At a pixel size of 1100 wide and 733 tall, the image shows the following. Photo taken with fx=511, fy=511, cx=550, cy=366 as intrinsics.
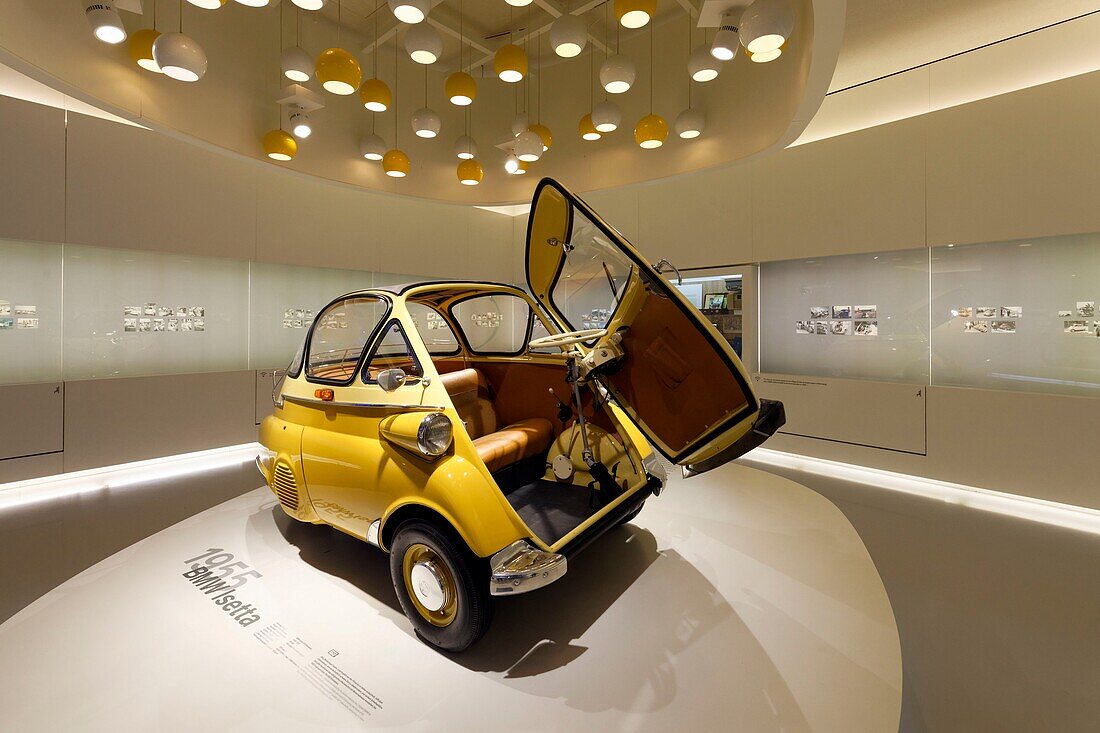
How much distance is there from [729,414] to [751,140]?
157 inches

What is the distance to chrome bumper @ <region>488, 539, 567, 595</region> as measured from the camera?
2088mm

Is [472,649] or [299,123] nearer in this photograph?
[472,649]

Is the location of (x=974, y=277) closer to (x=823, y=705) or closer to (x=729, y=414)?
(x=729, y=414)

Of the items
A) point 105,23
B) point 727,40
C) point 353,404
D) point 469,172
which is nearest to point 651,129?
point 727,40

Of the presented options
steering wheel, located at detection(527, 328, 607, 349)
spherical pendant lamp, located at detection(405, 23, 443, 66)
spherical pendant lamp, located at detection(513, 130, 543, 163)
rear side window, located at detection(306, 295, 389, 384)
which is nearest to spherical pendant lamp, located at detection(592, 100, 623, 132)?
spherical pendant lamp, located at detection(513, 130, 543, 163)

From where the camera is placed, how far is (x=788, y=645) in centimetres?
233

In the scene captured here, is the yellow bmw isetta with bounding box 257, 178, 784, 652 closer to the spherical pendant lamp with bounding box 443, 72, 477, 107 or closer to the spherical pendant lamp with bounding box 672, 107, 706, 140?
the spherical pendant lamp with bounding box 443, 72, 477, 107

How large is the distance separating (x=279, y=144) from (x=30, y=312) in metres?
2.78

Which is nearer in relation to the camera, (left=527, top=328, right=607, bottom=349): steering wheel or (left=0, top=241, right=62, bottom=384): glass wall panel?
(left=527, top=328, right=607, bottom=349): steering wheel

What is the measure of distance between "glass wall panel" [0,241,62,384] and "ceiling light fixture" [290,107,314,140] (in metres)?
2.49

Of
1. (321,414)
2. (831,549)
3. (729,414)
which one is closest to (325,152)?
(321,414)

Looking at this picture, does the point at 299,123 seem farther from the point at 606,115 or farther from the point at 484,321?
the point at 606,115

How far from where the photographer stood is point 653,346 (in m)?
2.70

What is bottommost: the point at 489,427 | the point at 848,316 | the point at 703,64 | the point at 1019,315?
the point at 489,427
